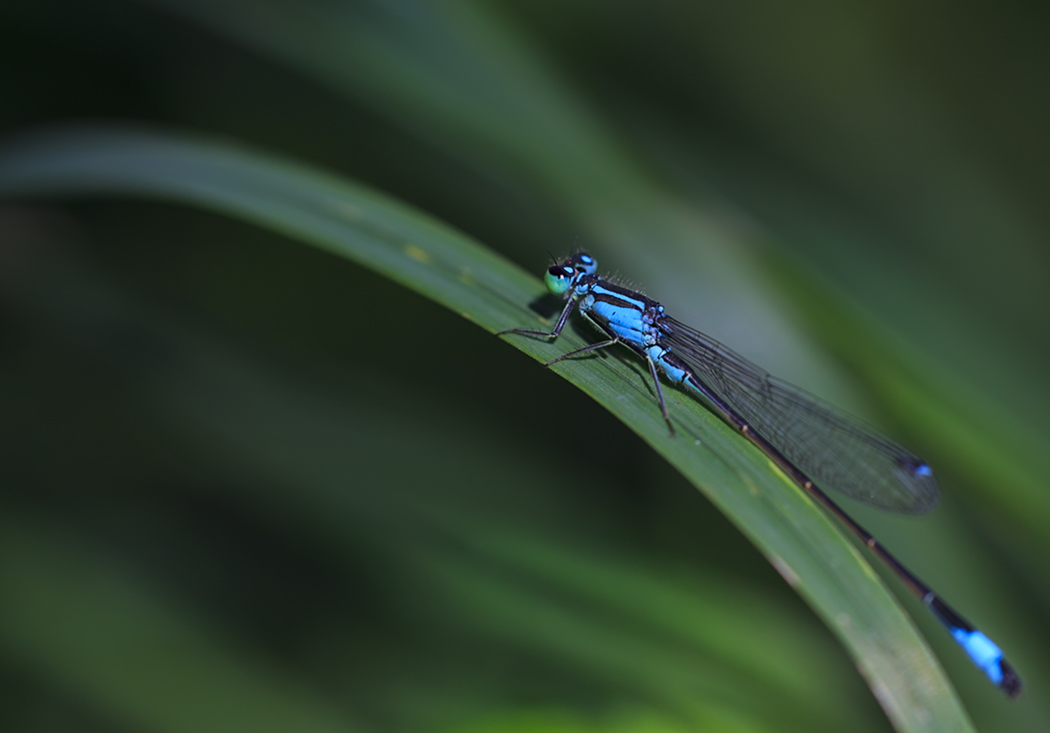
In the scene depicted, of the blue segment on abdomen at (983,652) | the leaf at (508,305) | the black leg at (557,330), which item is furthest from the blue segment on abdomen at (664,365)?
the blue segment on abdomen at (983,652)

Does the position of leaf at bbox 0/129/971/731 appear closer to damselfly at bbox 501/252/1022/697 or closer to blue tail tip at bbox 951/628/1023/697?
damselfly at bbox 501/252/1022/697

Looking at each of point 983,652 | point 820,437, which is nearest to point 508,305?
point 820,437

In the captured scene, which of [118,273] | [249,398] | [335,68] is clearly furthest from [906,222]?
[118,273]

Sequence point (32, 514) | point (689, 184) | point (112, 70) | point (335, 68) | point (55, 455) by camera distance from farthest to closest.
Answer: point (112, 70) < point (55, 455) < point (689, 184) < point (32, 514) < point (335, 68)

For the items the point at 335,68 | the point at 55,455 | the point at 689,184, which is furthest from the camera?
the point at 55,455

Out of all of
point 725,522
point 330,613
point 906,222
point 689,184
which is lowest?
point 330,613

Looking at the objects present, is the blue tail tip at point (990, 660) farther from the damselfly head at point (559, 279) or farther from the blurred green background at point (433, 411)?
the damselfly head at point (559, 279)

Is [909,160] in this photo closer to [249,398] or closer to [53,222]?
[249,398]

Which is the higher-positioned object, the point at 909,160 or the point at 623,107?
the point at 909,160

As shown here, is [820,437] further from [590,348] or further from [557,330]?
[557,330]
